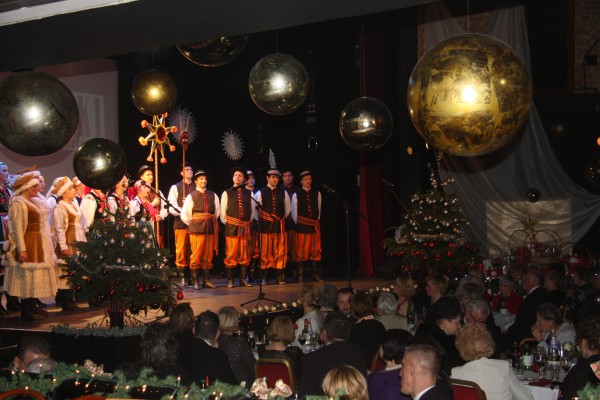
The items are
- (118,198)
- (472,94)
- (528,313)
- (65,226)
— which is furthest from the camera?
(118,198)

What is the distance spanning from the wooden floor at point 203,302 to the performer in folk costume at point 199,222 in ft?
1.67

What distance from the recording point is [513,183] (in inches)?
587

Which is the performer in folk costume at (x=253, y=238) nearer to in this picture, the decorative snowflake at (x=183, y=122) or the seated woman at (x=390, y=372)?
the decorative snowflake at (x=183, y=122)

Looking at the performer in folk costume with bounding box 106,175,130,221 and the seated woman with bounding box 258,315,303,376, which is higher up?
the performer in folk costume with bounding box 106,175,130,221

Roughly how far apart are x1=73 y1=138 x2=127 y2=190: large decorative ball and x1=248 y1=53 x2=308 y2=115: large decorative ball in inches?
55.2

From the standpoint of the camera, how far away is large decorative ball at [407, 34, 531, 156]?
3443 mm

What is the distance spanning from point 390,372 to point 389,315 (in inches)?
75.5

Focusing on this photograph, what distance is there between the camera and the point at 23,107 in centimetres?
407

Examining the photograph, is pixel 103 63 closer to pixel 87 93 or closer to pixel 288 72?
pixel 87 93

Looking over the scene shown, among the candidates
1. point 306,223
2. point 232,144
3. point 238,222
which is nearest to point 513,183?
Answer: point 306,223

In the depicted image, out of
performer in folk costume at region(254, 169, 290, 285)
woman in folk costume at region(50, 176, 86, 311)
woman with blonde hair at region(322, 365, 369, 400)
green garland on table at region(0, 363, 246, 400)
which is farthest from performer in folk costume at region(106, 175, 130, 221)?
woman with blonde hair at region(322, 365, 369, 400)

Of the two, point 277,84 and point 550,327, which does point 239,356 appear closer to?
point 277,84

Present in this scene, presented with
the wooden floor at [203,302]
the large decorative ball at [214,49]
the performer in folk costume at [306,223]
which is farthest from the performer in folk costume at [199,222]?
the large decorative ball at [214,49]

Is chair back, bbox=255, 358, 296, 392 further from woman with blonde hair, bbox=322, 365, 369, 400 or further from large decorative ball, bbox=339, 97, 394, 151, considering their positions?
large decorative ball, bbox=339, 97, 394, 151
